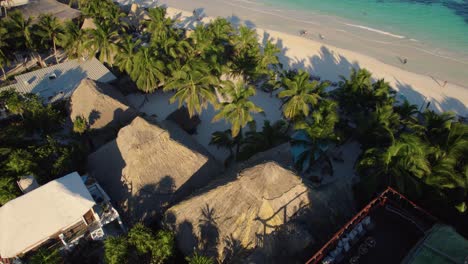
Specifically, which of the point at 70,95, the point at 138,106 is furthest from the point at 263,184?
the point at 70,95

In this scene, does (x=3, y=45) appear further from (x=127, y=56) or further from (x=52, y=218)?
(x=52, y=218)

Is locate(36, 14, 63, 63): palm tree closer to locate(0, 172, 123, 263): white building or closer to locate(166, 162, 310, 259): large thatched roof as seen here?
locate(0, 172, 123, 263): white building

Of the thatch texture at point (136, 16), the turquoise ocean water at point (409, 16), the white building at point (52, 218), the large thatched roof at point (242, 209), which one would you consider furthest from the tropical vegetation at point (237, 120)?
the turquoise ocean water at point (409, 16)

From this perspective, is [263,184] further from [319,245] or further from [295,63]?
[295,63]

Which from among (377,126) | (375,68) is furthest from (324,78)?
(377,126)

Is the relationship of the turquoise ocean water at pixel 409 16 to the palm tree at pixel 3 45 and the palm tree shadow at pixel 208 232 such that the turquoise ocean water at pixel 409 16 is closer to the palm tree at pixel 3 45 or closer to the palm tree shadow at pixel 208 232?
the palm tree shadow at pixel 208 232

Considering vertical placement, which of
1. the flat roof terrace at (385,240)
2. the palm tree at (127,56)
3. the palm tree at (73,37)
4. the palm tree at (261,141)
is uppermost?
the palm tree at (73,37)
